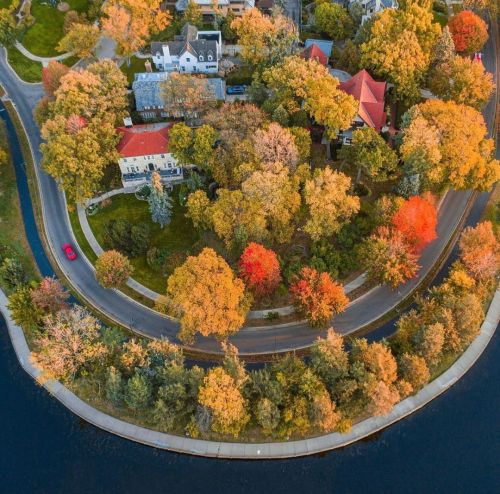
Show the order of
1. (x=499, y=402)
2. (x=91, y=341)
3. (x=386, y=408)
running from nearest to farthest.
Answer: (x=386, y=408) < (x=91, y=341) < (x=499, y=402)

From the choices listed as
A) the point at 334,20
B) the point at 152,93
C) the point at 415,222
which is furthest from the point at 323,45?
the point at 415,222

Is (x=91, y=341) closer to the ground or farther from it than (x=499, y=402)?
farther from it

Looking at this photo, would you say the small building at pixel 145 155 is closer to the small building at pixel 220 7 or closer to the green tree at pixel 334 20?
the small building at pixel 220 7

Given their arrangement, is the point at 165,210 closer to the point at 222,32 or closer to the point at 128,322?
the point at 128,322

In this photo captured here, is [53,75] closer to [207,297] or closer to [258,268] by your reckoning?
[258,268]

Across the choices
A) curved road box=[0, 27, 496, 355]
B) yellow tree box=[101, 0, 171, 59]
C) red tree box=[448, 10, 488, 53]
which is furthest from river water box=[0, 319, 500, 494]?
yellow tree box=[101, 0, 171, 59]

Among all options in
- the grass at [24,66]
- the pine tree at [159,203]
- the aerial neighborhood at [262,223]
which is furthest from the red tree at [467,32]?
the grass at [24,66]

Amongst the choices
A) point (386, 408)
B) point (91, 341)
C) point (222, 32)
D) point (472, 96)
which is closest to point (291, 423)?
point (386, 408)
